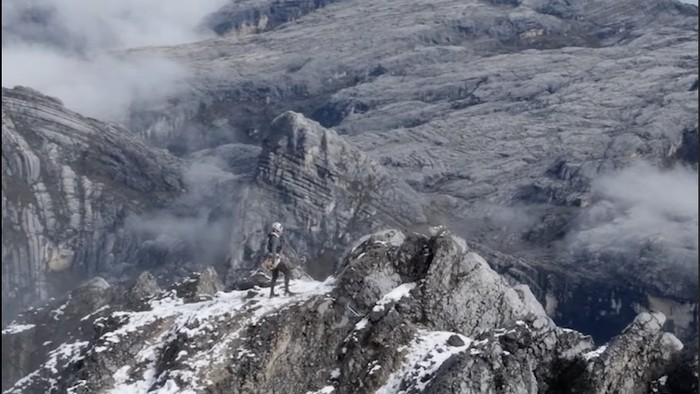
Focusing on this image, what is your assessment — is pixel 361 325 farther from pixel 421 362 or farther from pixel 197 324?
pixel 197 324

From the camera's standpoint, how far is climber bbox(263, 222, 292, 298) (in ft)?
166

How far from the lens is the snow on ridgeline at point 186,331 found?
47156mm

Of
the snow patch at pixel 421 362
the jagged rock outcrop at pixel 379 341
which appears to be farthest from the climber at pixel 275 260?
the snow patch at pixel 421 362

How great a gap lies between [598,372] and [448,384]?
5.60 metres

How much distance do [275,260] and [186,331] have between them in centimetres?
459

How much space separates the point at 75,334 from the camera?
120 meters

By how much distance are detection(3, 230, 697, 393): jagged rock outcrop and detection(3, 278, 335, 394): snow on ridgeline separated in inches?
2.3

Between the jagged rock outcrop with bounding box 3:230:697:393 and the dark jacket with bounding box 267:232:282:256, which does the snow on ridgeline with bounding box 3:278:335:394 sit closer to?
the jagged rock outcrop with bounding box 3:230:697:393

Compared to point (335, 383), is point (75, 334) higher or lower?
lower

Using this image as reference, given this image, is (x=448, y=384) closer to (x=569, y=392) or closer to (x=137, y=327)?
(x=569, y=392)

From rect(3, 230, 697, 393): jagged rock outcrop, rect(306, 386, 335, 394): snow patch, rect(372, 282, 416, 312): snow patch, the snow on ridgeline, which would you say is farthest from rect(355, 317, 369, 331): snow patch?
rect(306, 386, 335, 394): snow patch

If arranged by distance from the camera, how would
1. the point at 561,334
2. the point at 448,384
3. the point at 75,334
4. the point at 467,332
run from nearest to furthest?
the point at 448,384
the point at 561,334
the point at 467,332
the point at 75,334

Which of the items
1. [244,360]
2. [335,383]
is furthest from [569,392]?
[244,360]

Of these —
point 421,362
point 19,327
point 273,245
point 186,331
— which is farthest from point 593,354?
point 19,327
